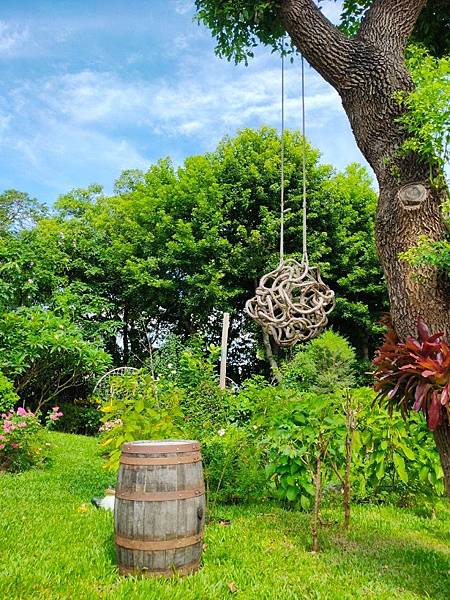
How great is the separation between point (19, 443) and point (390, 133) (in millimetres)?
5322

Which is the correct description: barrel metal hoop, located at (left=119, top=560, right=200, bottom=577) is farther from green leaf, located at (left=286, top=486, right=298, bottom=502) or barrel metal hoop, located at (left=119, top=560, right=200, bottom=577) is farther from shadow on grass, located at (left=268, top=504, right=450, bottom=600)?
green leaf, located at (left=286, top=486, right=298, bottom=502)

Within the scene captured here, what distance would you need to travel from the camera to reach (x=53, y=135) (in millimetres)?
7637

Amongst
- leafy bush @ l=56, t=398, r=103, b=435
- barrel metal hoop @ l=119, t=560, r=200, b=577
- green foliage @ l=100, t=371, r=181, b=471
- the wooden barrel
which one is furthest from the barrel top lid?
leafy bush @ l=56, t=398, r=103, b=435

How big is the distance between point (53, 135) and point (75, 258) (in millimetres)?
6199

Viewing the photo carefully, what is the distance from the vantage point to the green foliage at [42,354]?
28.9 ft

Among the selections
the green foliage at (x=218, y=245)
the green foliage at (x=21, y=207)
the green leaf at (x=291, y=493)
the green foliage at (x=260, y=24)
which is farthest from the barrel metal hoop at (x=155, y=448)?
the green foliage at (x=21, y=207)

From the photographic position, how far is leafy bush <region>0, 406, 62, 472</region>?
233 inches

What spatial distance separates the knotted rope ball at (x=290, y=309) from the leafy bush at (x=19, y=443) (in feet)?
10.2

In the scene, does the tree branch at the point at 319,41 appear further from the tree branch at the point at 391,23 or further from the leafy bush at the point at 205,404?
the leafy bush at the point at 205,404

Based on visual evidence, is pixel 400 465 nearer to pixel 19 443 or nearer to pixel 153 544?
pixel 153 544

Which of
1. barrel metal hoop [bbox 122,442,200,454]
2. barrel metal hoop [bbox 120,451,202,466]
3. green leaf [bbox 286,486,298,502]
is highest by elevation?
barrel metal hoop [bbox 122,442,200,454]

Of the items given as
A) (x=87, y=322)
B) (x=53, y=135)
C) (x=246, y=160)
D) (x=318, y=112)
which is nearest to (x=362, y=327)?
(x=246, y=160)

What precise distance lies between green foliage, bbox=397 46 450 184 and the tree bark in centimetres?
10

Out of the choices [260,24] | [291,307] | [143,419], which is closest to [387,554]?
[143,419]
